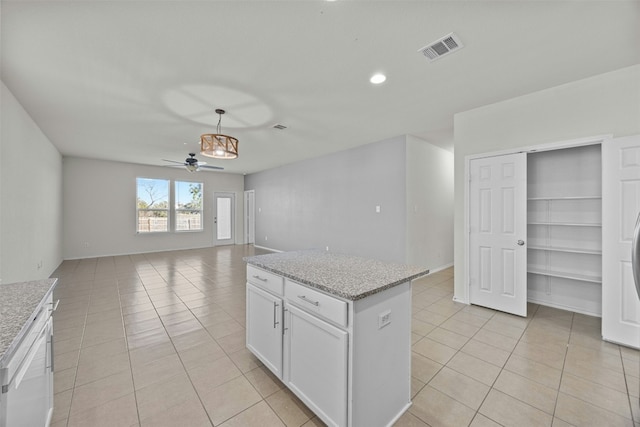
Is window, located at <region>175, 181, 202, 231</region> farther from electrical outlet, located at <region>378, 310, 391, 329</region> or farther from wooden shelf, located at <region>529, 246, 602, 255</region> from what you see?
wooden shelf, located at <region>529, 246, 602, 255</region>

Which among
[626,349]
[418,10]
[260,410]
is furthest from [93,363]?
[626,349]

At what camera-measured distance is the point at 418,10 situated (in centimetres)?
176

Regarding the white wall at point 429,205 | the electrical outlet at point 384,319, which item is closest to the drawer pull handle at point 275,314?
the electrical outlet at point 384,319

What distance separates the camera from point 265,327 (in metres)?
1.99

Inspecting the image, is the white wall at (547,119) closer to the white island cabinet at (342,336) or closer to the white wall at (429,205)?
the white wall at (429,205)

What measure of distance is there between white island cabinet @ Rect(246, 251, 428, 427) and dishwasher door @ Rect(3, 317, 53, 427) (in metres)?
1.19

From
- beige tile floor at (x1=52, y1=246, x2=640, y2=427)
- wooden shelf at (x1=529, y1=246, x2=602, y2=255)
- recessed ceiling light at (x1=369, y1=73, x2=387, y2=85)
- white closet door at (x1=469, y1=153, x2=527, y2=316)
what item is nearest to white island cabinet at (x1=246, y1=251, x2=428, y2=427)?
beige tile floor at (x1=52, y1=246, x2=640, y2=427)

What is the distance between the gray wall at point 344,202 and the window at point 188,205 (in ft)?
7.84

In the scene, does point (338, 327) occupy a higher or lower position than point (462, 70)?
lower

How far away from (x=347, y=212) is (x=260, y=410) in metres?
4.32

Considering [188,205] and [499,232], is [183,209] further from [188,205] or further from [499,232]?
[499,232]

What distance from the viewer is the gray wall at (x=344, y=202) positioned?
4762 millimetres

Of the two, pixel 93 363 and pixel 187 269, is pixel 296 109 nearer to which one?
pixel 93 363

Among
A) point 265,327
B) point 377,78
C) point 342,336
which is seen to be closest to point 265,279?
point 265,327
